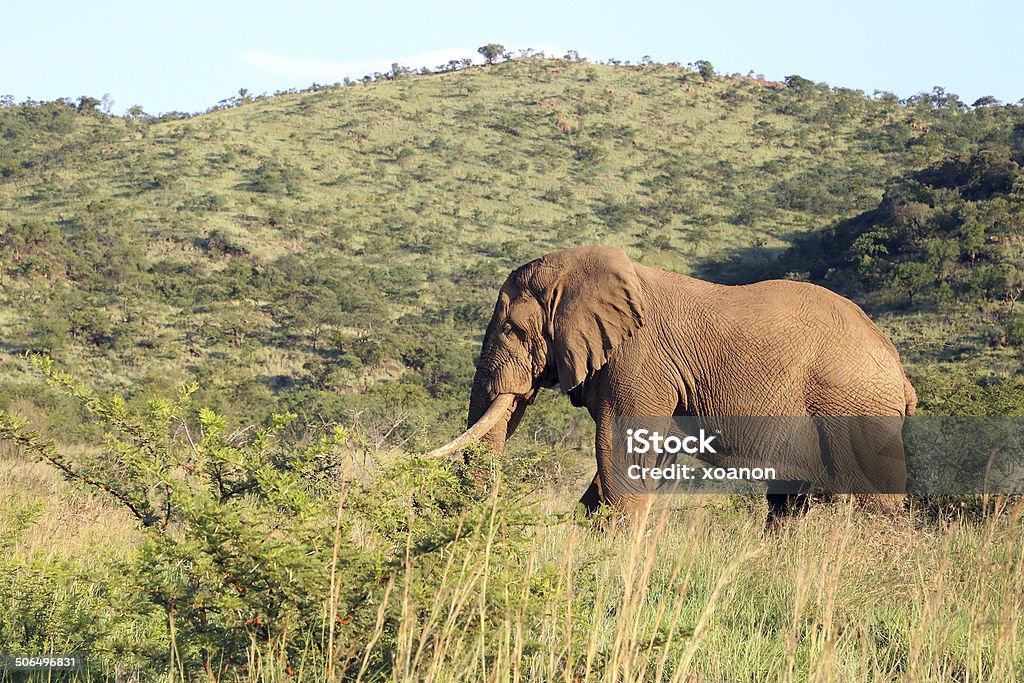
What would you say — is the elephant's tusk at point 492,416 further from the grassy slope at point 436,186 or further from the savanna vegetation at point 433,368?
the grassy slope at point 436,186

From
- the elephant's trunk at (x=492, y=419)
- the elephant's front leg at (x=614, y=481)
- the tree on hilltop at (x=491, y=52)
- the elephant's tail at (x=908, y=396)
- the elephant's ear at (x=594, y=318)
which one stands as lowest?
the elephant's front leg at (x=614, y=481)

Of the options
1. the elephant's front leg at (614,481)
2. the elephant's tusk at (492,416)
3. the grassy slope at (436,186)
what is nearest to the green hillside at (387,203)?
the grassy slope at (436,186)

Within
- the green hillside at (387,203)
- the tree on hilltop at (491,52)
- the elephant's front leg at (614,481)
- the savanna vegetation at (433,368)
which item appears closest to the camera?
the savanna vegetation at (433,368)

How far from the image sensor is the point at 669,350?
784 centimetres

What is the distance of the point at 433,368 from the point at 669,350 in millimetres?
23854

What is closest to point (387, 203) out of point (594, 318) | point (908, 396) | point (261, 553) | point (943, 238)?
point (943, 238)

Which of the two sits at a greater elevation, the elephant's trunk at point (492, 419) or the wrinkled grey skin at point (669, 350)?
the wrinkled grey skin at point (669, 350)

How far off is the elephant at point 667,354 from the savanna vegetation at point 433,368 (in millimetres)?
790

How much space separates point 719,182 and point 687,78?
2212cm

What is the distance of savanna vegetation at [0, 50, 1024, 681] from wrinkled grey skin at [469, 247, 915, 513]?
0.80m

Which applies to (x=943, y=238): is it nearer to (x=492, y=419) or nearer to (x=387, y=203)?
(x=387, y=203)

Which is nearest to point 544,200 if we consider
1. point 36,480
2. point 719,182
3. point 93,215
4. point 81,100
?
point 719,182

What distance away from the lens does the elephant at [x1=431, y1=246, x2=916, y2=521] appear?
7465 millimetres

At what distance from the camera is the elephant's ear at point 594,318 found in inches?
306
